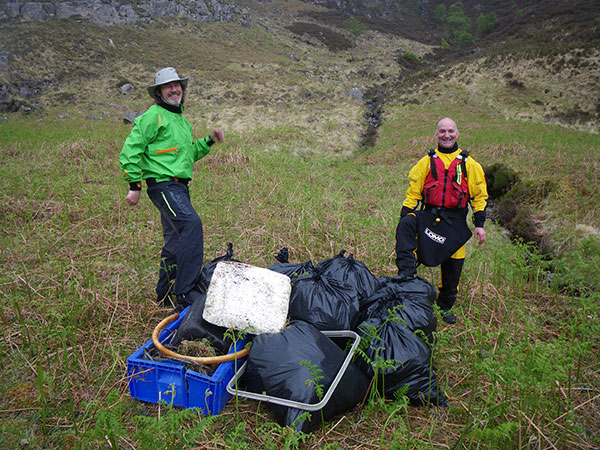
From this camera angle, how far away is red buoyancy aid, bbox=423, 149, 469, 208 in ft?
9.58

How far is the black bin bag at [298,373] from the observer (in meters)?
1.79

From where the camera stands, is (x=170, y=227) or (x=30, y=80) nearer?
(x=170, y=227)

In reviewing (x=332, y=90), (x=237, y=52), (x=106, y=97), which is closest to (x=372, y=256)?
(x=106, y=97)

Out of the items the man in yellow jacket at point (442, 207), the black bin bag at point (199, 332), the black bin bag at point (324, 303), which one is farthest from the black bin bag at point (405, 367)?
the man in yellow jacket at point (442, 207)

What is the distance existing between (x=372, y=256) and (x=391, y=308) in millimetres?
1582

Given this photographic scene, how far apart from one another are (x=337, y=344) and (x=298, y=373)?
0.46 metres

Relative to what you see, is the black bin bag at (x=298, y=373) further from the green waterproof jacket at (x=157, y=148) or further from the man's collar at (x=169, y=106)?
the man's collar at (x=169, y=106)

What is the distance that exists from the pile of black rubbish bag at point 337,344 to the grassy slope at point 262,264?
0.14 m

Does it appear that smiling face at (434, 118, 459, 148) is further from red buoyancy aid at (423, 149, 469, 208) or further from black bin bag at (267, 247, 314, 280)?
black bin bag at (267, 247, 314, 280)

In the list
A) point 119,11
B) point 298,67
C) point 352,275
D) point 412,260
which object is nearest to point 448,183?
point 412,260

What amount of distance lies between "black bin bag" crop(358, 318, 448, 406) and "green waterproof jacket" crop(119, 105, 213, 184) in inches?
74.4

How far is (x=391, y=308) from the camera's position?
2.27 metres

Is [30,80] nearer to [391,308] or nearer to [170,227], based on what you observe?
[170,227]

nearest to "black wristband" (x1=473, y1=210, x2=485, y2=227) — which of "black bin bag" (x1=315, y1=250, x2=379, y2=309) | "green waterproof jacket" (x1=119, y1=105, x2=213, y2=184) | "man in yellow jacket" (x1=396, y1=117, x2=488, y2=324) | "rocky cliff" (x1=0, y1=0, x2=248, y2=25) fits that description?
"man in yellow jacket" (x1=396, y1=117, x2=488, y2=324)
